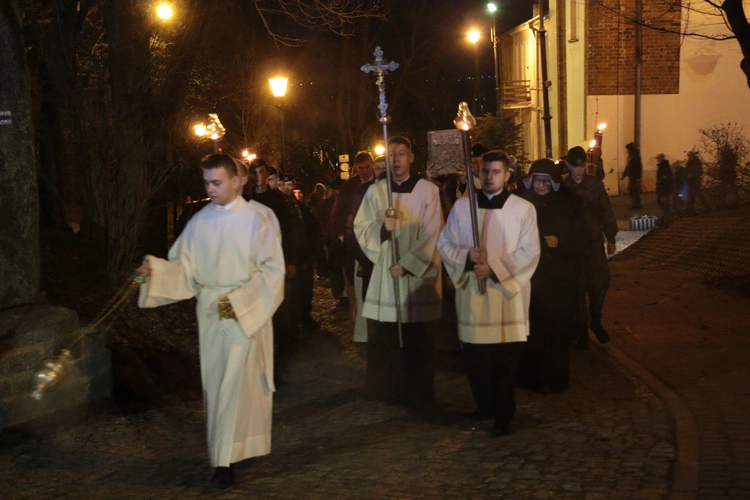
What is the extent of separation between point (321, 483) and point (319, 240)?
22.4ft

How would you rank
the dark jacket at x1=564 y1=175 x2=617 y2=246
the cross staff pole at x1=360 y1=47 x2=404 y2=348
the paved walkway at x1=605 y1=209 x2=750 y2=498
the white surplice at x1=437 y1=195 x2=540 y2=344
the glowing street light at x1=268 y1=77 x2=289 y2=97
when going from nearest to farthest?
the paved walkway at x1=605 y1=209 x2=750 y2=498 → the white surplice at x1=437 y1=195 x2=540 y2=344 → the cross staff pole at x1=360 y1=47 x2=404 y2=348 → the dark jacket at x1=564 y1=175 x2=617 y2=246 → the glowing street light at x1=268 y1=77 x2=289 y2=97

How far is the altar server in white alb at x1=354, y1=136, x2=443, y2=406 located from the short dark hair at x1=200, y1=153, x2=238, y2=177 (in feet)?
6.28

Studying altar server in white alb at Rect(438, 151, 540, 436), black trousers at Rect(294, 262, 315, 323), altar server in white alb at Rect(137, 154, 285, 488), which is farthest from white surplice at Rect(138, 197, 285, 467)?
black trousers at Rect(294, 262, 315, 323)

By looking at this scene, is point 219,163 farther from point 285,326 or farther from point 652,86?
point 652,86

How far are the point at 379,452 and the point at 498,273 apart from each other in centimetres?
147

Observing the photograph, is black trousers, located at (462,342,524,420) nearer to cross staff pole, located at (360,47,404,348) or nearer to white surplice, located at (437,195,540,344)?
white surplice, located at (437,195,540,344)

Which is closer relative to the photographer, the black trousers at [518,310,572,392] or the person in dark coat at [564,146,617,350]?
the black trousers at [518,310,572,392]

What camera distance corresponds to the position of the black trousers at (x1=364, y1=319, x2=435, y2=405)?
788 centimetres

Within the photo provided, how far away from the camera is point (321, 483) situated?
6070mm

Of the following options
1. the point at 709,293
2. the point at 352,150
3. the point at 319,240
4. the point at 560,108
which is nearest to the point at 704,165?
the point at 709,293

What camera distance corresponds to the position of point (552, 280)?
8.48 m

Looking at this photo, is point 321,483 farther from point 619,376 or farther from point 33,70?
Result: point 33,70

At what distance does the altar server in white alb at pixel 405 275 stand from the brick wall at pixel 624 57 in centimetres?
2637

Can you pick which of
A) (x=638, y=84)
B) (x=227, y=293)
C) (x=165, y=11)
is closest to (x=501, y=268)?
(x=227, y=293)
